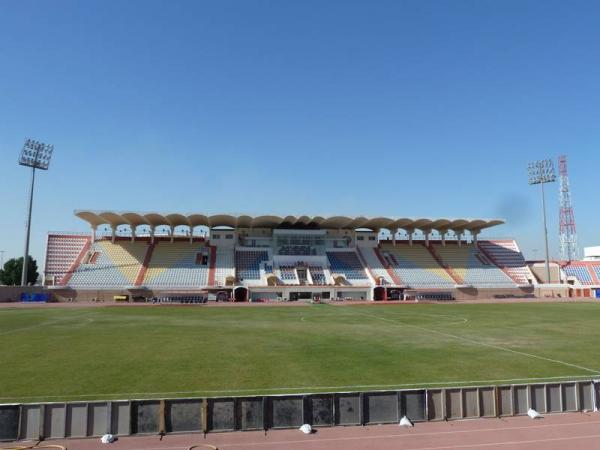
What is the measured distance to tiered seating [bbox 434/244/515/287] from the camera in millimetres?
74812

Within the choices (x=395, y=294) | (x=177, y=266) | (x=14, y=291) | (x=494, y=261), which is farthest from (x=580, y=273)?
(x=14, y=291)

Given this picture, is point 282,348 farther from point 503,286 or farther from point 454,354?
point 503,286

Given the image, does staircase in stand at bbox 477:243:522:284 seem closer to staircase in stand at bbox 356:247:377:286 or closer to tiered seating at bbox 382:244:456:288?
tiered seating at bbox 382:244:456:288

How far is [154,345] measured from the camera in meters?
23.0

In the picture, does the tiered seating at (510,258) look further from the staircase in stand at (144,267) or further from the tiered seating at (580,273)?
the staircase in stand at (144,267)

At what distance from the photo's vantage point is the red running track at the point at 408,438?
33.3 feet

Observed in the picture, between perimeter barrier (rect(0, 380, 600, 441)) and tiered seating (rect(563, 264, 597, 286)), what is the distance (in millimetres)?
78479

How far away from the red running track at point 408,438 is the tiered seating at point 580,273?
79834 millimetres

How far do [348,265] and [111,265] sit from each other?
131ft

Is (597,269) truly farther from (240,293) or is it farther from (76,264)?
(76,264)

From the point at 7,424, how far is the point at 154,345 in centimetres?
1252

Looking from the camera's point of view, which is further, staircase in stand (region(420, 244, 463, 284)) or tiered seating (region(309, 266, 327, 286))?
staircase in stand (region(420, 244, 463, 284))

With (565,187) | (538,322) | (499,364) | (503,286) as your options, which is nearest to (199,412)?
(499,364)

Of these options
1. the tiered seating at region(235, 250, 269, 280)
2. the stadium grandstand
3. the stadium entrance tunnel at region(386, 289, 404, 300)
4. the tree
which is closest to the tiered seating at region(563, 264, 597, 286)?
the stadium grandstand
